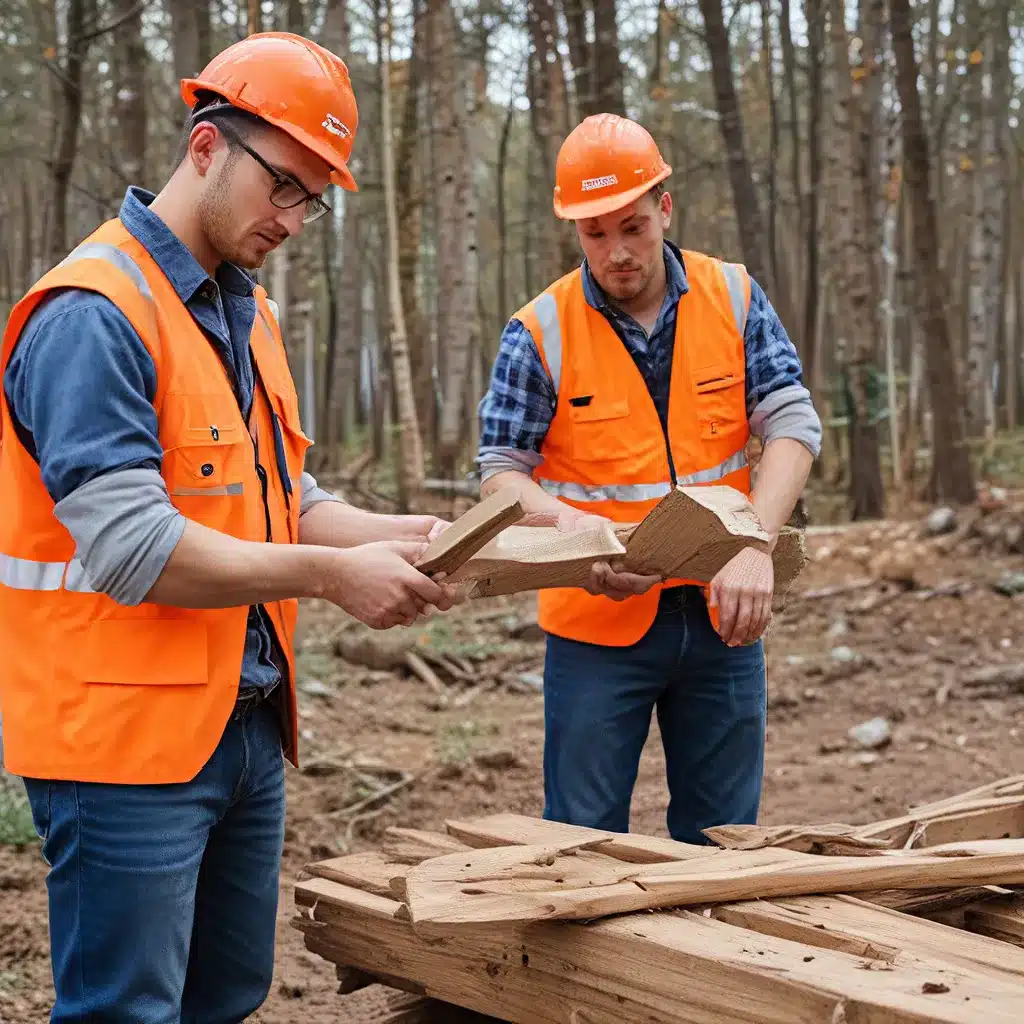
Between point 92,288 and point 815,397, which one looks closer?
point 92,288

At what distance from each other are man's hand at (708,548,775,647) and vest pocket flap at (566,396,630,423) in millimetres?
579

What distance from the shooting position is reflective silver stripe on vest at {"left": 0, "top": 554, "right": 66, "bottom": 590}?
2352 mm

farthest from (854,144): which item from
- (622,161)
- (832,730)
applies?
(622,161)

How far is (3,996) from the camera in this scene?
4023mm

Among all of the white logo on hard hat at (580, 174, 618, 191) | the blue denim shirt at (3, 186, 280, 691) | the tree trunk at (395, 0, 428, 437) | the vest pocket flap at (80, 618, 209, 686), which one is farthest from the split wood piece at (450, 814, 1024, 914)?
the tree trunk at (395, 0, 428, 437)

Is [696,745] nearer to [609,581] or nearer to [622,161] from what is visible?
[609,581]

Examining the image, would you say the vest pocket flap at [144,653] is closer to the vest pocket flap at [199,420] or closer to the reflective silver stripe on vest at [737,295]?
the vest pocket flap at [199,420]

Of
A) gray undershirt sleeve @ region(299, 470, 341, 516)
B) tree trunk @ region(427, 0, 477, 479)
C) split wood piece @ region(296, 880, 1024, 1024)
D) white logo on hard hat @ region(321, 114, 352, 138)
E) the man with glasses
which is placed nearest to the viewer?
split wood piece @ region(296, 880, 1024, 1024)

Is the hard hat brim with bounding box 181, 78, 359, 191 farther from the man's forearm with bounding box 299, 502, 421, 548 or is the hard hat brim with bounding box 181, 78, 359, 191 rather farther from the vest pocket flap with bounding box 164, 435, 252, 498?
the man's forearm with bounding box 299, 502, 421, 548

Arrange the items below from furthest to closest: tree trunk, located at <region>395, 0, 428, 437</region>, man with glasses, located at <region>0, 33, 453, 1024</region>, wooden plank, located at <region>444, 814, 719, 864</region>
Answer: tree trunk, located at <region>395, 0, 428, 437</region> < wooden plank, located at <region>444, 814, 719, 864</region> < man with glasses, located at <region>0, 33, 453, 1024</region>

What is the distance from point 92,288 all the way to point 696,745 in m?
2.17

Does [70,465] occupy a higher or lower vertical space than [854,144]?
lower

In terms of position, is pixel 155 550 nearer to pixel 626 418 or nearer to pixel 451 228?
pixel 626 418

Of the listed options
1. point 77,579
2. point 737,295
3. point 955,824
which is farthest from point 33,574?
point 737,295
